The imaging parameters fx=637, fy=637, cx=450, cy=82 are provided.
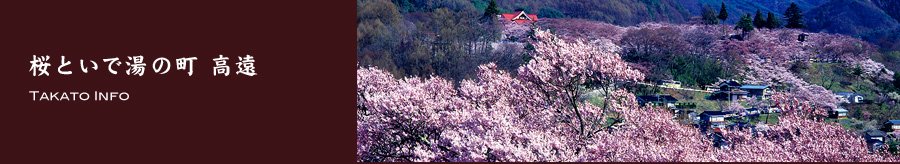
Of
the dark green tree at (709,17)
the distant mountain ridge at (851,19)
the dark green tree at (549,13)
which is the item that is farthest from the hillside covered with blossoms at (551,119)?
the distant mountain ridge at (851,19)

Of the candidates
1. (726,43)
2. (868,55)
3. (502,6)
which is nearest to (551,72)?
(726,43)

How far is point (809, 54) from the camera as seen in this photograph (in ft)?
141

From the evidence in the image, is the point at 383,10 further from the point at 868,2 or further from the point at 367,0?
the point at 868,2

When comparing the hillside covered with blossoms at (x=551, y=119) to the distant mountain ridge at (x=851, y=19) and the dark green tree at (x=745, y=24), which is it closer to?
the dark green tree at (x=745, y=24)

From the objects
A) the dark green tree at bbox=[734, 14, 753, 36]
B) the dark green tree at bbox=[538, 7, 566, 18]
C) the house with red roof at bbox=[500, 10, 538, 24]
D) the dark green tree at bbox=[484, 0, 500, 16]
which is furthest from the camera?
the dark green tree at bbox=[538, 7, 566, 18]

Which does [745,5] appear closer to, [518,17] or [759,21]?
[759,21]

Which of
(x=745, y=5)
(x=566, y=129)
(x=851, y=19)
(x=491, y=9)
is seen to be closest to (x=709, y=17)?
(x=491, y=9)

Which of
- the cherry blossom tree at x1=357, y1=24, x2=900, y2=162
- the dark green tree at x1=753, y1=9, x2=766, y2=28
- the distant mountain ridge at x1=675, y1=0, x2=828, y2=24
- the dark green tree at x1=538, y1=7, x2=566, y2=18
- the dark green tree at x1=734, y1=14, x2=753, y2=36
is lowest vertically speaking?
the cherry blossom tree at x1=357, y1=24, x2=900, y2=162

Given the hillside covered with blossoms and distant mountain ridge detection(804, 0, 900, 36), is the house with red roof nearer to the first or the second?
the hillside covered with blossoms

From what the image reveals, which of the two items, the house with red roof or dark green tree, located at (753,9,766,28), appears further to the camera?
the house with red roof

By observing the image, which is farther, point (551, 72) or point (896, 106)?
point (896, 106)

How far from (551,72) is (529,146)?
168cm

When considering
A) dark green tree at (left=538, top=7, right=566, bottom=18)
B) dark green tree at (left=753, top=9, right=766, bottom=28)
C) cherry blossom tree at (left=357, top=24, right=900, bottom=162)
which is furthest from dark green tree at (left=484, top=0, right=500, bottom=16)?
cherry blossom tree at (left=357, top=24, right=900, bottom=162)

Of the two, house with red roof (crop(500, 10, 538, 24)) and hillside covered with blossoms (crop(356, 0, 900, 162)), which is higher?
house with red roof (crop(500, 10, 538, 24))
